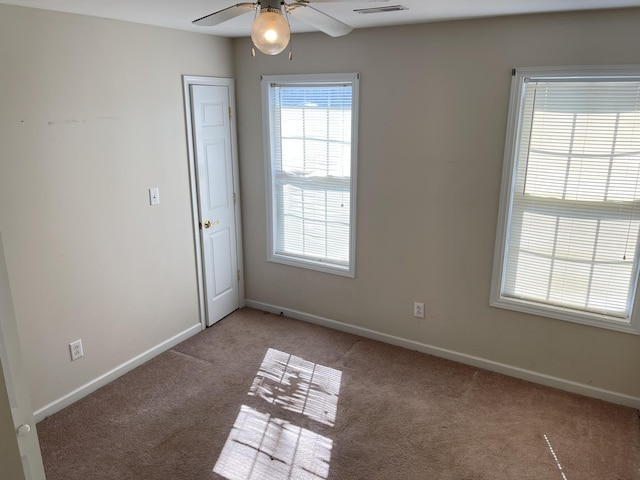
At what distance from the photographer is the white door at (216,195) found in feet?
12.2

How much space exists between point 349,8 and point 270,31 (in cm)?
102

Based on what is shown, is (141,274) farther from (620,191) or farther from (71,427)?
(620,191)

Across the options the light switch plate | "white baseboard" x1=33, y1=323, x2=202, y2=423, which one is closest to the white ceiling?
the light switch plate

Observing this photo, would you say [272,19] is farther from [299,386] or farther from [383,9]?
[299,386]

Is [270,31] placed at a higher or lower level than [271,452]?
higher

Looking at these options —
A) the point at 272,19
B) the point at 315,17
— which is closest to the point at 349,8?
the point at 315,17

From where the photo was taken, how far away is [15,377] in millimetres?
1127

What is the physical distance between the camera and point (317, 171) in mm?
3844

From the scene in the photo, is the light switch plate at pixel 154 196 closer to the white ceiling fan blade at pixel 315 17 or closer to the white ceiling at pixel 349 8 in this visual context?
the white ceiling at pixel 349 8

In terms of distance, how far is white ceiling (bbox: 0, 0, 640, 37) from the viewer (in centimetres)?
242

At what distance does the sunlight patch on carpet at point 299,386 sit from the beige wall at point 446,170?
682mm

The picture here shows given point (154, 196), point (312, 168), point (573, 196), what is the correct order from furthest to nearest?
point (312, 168)
point (154, 196)
point (573, 196)

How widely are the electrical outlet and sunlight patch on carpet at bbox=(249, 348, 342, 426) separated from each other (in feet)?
3.74

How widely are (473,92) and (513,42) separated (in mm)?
363
